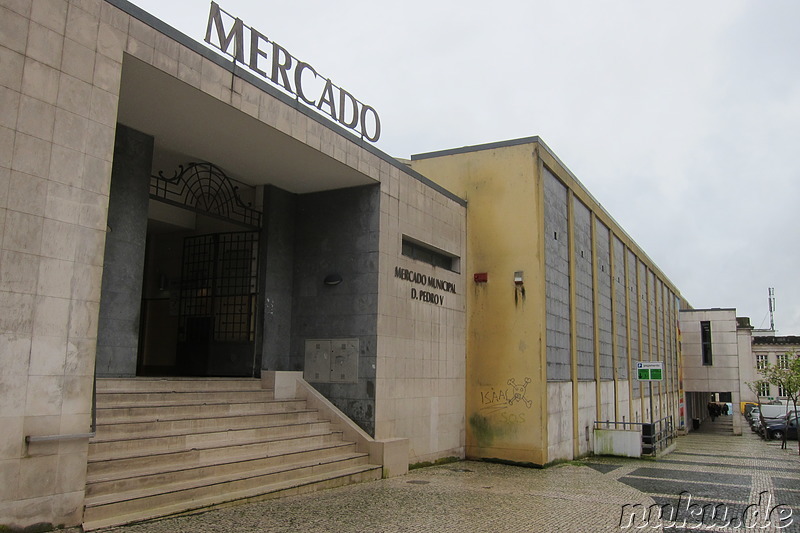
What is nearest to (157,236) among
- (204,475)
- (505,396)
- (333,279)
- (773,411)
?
(333,279)

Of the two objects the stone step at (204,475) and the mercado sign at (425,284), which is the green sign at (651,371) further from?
the stone step at (204,475)

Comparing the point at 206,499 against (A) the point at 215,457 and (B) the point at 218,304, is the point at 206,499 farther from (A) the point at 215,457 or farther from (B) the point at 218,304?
(B) the point at 218,304

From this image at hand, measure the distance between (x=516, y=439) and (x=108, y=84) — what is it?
12345 mm

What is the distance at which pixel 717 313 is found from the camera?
157 feet

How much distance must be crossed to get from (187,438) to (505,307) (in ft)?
31.1

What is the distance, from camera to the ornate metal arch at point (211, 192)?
13461mm

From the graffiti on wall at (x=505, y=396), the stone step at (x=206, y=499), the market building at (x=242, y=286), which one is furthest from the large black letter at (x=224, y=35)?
the graffiti on wall at (x=505, y=396)

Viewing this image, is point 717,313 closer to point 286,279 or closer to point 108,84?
point 286,279

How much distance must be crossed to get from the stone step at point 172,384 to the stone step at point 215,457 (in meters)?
1.66

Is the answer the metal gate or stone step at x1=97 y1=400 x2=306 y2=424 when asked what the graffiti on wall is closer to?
stone step at x1=97 y1=400 x2=306 y2=424

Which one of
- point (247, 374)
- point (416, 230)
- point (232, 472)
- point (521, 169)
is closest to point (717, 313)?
point (521, 169)

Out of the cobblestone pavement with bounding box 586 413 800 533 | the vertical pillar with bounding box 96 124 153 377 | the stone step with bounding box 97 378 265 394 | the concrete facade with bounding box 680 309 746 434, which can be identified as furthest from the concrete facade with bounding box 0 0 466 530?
the concrete facade with bounding box 680 309 746 434

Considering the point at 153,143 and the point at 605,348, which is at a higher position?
the point at 153,143

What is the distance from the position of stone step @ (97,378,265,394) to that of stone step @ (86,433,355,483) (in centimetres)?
166
